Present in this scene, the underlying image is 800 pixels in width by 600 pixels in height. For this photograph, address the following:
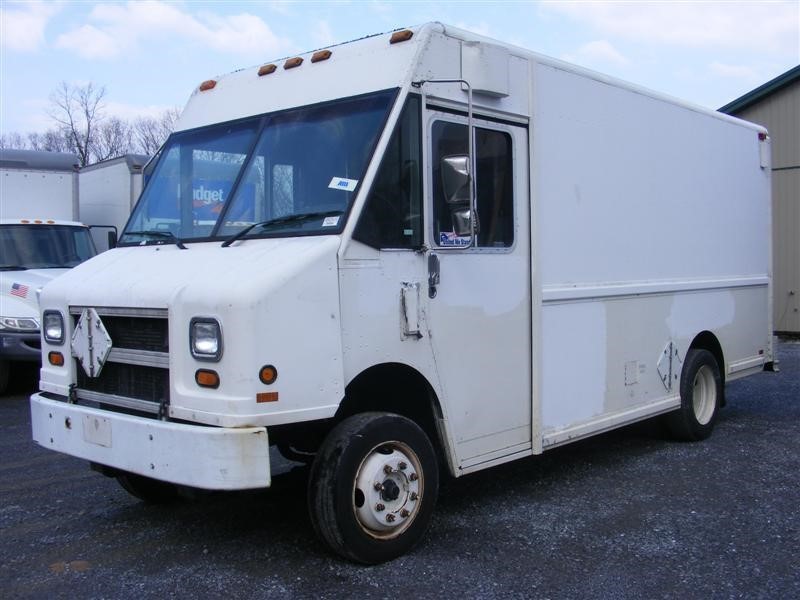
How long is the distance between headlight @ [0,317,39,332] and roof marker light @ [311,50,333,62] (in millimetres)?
6655

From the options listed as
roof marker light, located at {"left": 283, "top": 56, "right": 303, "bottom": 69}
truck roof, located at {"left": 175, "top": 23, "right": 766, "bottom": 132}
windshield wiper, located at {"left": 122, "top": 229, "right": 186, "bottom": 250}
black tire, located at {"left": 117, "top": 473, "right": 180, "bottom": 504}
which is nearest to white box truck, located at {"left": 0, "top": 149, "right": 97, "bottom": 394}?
black tire, located at {"left": 117, "top": 473, "right": 180, "bottom": 504}

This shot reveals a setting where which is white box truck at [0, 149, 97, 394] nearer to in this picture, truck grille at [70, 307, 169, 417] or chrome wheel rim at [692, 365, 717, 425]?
truck grille at [70, 307, 169, 417]

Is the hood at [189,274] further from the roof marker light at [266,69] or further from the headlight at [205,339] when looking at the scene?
the roof marker light at [266,69]

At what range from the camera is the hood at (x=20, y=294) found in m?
10.6

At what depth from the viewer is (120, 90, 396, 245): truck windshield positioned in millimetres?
4809

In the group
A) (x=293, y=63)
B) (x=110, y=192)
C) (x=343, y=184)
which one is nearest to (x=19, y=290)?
(x=110, y=192)

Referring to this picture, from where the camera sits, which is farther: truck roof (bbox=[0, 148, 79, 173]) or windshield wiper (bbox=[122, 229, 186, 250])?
truck roof (bbox=[0, 148, 79, 173])

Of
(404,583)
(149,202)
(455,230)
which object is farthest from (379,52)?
(404,583)

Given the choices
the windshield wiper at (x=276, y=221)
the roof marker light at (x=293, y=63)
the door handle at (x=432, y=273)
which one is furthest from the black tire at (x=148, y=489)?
the roof marker light at (x=293, y=63)

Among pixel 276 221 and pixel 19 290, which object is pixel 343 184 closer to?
pixel 276 221

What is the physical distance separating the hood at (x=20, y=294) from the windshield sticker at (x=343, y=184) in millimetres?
6885

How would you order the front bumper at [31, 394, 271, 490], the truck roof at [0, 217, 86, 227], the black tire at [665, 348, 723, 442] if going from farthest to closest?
the truck roof at [0, 217, 86, 227] → the black tire at [665, 348, 723, 442] → the front bumper at [31, 394, 271, 490]

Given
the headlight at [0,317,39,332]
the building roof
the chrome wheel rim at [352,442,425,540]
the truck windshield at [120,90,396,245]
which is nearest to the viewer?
the chrome wheel rim at [352,442,425,540]

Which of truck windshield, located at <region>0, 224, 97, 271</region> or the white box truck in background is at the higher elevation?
the white box truck in background
